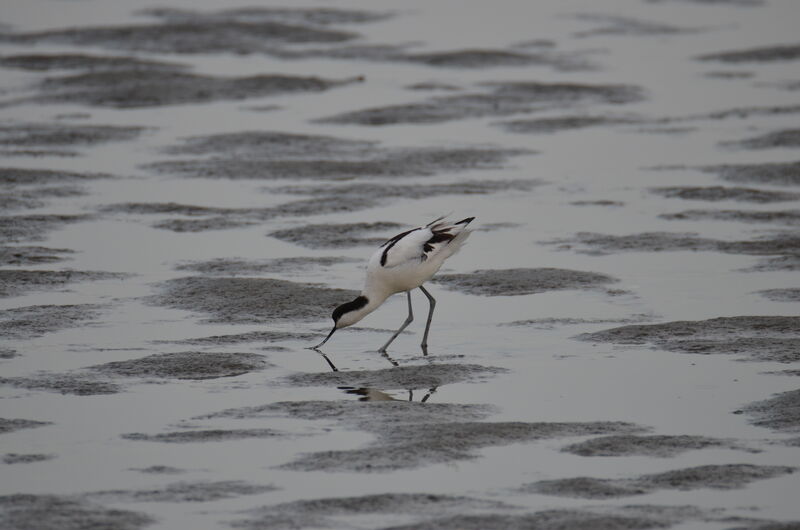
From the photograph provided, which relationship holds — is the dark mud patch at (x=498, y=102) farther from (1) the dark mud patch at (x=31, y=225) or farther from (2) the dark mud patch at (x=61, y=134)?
(1) the dark mud patch at (x=31, y=225)

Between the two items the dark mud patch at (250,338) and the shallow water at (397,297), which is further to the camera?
the dark mud patch at (250,338)

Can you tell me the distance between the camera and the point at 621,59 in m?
23.4

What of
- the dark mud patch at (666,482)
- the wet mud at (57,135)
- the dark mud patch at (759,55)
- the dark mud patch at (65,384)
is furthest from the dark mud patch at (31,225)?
the dark mud patch at (759,55)

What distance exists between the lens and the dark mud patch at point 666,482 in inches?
324

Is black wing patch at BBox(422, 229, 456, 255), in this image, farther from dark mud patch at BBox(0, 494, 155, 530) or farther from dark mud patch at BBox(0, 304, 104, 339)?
dark mud patch at BBox(0, 494, 155, 530)

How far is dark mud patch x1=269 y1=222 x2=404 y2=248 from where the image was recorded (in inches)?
559

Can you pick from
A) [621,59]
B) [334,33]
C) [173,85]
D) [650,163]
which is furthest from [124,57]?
[650,163]

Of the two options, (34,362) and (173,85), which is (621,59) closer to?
(173,85)

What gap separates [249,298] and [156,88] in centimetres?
946

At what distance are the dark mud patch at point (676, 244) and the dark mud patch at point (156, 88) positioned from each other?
25.6 feet

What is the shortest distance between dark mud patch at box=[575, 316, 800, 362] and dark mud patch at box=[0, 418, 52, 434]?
375cm

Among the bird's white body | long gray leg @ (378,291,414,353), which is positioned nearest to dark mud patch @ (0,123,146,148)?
long gray leg @ (378,291,414,353)

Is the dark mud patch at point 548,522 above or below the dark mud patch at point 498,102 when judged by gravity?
below

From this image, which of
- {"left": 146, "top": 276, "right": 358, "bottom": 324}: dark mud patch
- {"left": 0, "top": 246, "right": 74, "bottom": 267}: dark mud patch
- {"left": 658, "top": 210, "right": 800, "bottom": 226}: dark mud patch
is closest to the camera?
{"left": 146, "top": 276, "right": 358, "bottom": 324}: dark mud patch
